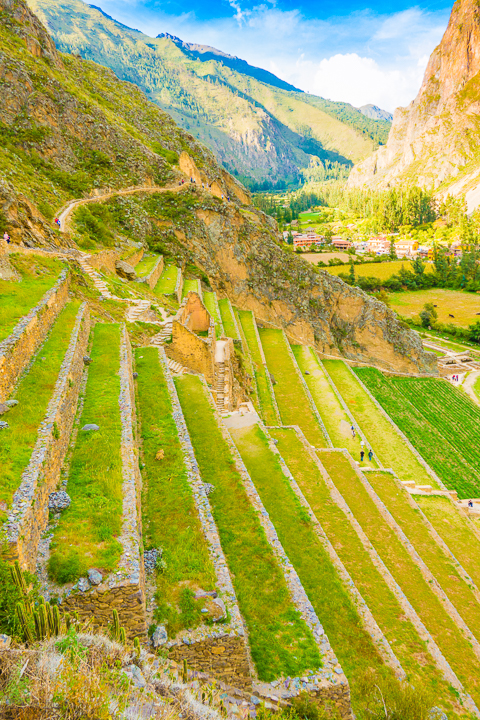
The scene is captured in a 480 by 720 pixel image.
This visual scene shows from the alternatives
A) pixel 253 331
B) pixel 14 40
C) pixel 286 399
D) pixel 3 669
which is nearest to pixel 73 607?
pixel 3 669

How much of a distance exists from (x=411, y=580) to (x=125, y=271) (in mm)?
28312

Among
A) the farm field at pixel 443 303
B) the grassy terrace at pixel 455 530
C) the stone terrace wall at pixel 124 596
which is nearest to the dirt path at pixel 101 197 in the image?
the stone terrace wall at pixel 124 596

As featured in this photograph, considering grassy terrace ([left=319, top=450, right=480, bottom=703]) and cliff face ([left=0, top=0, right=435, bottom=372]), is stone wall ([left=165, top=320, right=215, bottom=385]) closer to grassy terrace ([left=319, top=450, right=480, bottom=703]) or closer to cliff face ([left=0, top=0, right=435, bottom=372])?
grassy terrace ([left=319, top=450, right=480, bottom=703])

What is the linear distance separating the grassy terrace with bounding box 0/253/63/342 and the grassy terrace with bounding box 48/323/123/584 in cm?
358

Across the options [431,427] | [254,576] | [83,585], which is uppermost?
[83,585]

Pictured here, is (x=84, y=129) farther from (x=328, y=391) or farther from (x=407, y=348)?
(x=407, y=348)

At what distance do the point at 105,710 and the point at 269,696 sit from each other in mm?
4525

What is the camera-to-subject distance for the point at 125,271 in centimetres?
3136

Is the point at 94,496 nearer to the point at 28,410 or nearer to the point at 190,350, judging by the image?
the point at 28,410

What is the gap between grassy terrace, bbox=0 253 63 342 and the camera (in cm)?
1404

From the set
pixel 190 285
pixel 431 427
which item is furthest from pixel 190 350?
pixel 431 427

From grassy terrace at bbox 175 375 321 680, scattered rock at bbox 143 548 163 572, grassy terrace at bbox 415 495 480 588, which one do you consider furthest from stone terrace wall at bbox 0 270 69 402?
grassy terrace at bbox 415 495 480 588

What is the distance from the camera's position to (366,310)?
51969 millimetres

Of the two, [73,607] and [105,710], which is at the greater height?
[105,710]
